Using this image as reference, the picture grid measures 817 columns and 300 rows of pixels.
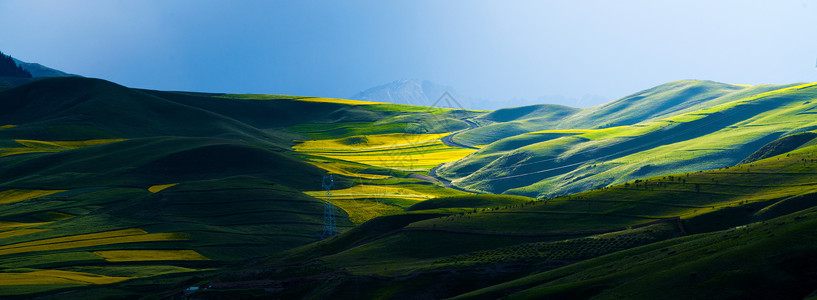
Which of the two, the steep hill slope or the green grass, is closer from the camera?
the green grass

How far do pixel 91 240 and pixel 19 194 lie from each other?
5927 centimetres

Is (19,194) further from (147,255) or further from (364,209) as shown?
(364,209)

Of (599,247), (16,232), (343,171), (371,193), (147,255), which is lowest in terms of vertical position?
(147,255)

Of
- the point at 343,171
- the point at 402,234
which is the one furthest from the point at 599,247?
the point at 343,171

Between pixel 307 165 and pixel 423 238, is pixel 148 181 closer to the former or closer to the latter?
pixel 307 165

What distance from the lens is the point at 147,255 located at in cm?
9481

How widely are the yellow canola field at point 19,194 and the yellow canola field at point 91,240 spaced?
159 ft

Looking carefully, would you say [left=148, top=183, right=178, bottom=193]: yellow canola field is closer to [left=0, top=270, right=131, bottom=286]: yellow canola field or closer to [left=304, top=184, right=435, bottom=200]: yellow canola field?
[left=304, top=184, right=435, bottom=200]: yellow canola field

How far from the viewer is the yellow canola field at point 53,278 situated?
75.6 metres

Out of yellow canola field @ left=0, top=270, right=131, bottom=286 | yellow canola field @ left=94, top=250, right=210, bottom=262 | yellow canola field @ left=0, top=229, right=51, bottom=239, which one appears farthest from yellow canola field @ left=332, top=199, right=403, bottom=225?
yellow canola field @ left=0, top=229, right=51, bottom=239

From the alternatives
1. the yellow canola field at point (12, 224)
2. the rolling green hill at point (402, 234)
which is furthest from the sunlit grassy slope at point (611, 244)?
the yellow canola field at point (12, 224)

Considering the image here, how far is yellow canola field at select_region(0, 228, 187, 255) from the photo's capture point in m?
94.4

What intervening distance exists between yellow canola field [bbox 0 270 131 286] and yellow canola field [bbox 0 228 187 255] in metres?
15.1

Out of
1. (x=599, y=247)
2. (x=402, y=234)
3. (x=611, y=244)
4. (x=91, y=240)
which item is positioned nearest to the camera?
(x=599, y=247)
